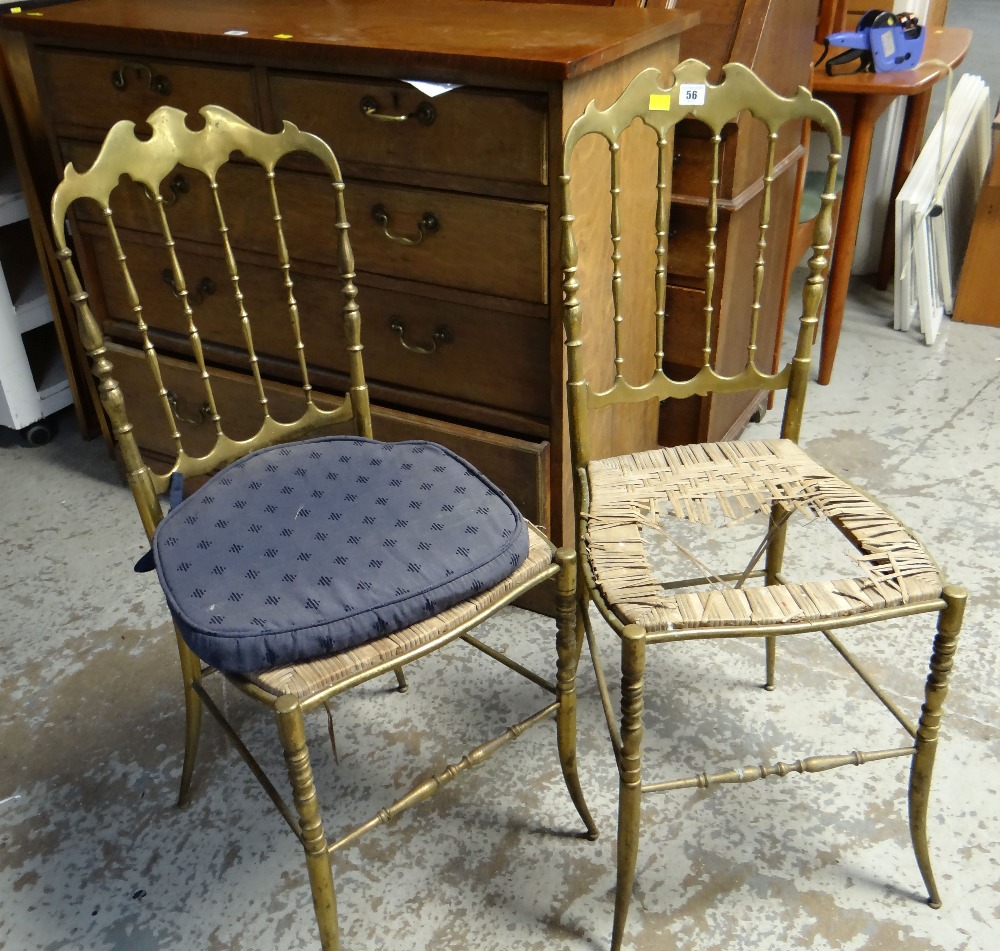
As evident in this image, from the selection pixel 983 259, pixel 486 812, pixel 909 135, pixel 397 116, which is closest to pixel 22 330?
pixel 397 116

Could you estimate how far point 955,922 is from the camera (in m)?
1.35

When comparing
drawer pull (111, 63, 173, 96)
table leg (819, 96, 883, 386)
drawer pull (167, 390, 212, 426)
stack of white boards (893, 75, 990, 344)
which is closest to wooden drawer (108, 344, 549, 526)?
drawer pull (167, 390, 212, 426)

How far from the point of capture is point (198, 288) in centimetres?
207

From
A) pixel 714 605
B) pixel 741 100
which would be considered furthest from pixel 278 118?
pixel 714 605

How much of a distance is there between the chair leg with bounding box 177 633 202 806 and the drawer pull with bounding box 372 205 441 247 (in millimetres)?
800

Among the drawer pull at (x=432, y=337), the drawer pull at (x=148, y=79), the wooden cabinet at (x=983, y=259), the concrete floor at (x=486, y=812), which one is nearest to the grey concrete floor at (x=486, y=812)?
the concrete floor at (x=486, y=812)

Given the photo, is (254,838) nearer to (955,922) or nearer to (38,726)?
(38,726)

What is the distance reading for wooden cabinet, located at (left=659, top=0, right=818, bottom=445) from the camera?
1876mm

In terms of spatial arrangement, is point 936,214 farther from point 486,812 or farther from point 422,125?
point 486,812

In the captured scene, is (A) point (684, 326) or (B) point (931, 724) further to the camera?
(A) point (684, 326)

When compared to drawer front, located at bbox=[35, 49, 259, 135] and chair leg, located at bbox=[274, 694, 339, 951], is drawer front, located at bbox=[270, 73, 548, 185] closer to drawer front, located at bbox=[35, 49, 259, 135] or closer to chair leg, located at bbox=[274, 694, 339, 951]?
drawer front, located at bbox=[35, 49, 259, 135]

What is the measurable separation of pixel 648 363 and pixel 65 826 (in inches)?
55.5

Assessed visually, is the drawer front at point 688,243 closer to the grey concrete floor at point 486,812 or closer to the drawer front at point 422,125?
the drawer front at point 422,125

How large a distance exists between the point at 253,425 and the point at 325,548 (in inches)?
38.5
